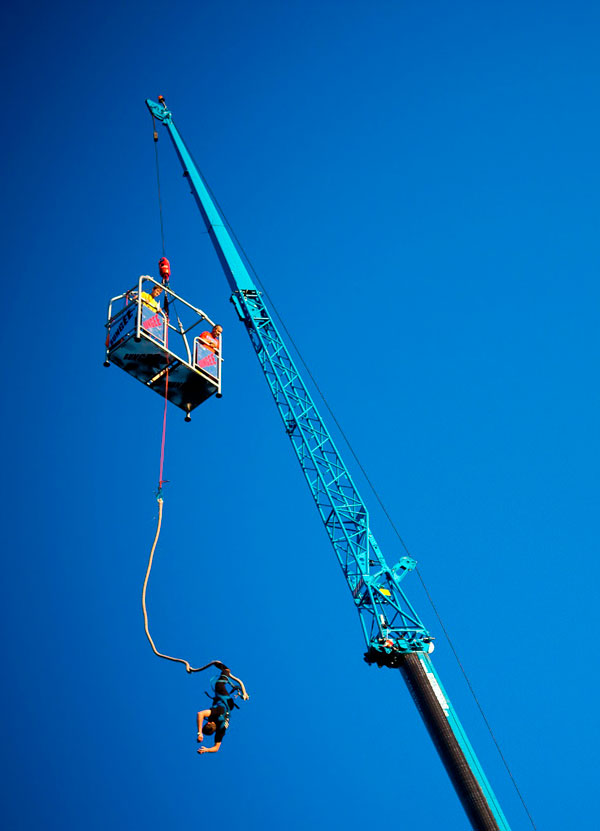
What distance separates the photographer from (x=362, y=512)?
29500 mm

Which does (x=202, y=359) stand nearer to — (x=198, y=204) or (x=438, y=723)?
(x=438, y=723)

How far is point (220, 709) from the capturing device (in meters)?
16.0

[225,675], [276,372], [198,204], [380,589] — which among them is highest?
[198,204]

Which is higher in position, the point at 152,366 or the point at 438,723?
the point at 152,366

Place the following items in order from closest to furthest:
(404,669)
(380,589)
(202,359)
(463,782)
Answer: (202,359) < (463,782) < (404,669) < (380,589)

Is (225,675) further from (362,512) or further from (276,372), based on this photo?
(276,372)

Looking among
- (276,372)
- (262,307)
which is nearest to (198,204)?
(262,307)

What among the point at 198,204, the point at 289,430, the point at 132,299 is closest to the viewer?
the point at 132,299

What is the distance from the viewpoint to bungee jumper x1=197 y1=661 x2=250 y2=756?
15570 millimetres

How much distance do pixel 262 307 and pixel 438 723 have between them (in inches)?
731

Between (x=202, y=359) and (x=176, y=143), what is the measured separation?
2659 centimetres

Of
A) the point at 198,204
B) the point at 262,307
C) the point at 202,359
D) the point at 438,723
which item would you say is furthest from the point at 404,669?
the point at 198,204

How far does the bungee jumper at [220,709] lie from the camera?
15.6m

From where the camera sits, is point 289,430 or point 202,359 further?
point 289,430
